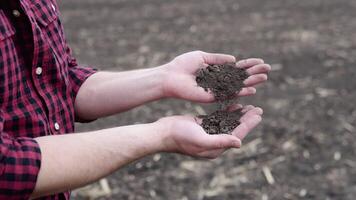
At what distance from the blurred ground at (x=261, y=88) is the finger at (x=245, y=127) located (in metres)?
1.23

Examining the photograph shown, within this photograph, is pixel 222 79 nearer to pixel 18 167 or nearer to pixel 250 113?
pixel 250 113

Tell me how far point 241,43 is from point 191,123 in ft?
11.8

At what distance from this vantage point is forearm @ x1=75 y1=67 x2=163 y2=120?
1.88 m

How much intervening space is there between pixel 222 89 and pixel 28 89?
2.24ft

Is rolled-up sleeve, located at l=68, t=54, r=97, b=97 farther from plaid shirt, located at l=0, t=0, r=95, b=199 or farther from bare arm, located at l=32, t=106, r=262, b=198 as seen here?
bare arm, located at l=32, t=106, r=262, b=198

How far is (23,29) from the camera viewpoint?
1.50 meters

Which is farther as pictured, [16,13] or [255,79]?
[255,79]

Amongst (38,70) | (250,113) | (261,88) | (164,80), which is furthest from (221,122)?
(261,88)

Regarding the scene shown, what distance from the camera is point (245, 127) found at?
5.84 ft

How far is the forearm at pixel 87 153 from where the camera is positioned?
1.42 metres

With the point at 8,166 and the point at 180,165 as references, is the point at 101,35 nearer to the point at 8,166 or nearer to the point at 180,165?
the point at 180,165

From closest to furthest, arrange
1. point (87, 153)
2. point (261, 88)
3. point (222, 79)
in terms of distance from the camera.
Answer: point (87, 153) < point (222, 79) < point (261, 88)

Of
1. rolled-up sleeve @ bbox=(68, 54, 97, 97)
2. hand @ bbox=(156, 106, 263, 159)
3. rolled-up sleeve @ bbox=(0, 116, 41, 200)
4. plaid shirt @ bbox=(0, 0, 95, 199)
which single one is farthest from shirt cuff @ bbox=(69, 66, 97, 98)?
rolled-up sleeve @ bbox=(0, 116, 41, 200)

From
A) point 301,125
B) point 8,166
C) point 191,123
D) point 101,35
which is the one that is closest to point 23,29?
point 8,166
